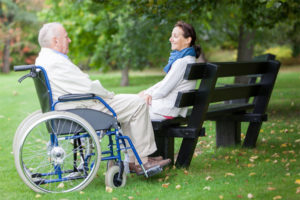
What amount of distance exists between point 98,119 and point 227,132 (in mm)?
2586

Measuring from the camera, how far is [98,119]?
14.4 ft

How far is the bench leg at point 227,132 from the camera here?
6457mm

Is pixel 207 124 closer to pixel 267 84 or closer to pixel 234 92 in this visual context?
pixel 267 84

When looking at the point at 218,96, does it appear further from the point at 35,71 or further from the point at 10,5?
the point at 10,5

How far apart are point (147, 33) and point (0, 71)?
2611 centimetres

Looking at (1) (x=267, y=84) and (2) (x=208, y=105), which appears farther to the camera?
(1) (x=267, y=84)

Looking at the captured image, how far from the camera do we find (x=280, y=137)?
280 inches

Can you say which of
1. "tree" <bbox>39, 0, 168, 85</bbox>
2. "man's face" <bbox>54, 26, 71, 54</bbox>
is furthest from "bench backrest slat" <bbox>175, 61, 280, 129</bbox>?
"tree" <bbox>39, 0, 168, 85</bbox>

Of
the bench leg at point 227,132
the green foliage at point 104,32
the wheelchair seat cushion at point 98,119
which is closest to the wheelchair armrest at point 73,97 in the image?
the wheelchair seat cushion at point 98,119

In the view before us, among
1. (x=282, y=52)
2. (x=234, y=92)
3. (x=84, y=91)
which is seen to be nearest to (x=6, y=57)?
(x=282, y=52)

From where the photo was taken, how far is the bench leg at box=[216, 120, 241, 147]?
6.46m

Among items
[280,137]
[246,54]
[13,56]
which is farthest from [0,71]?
[280,137]

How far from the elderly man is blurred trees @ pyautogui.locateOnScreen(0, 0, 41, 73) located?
3355 centimetres

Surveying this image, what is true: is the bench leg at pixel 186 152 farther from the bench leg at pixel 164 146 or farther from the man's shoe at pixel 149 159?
the man's shoe at pixel 149 159
